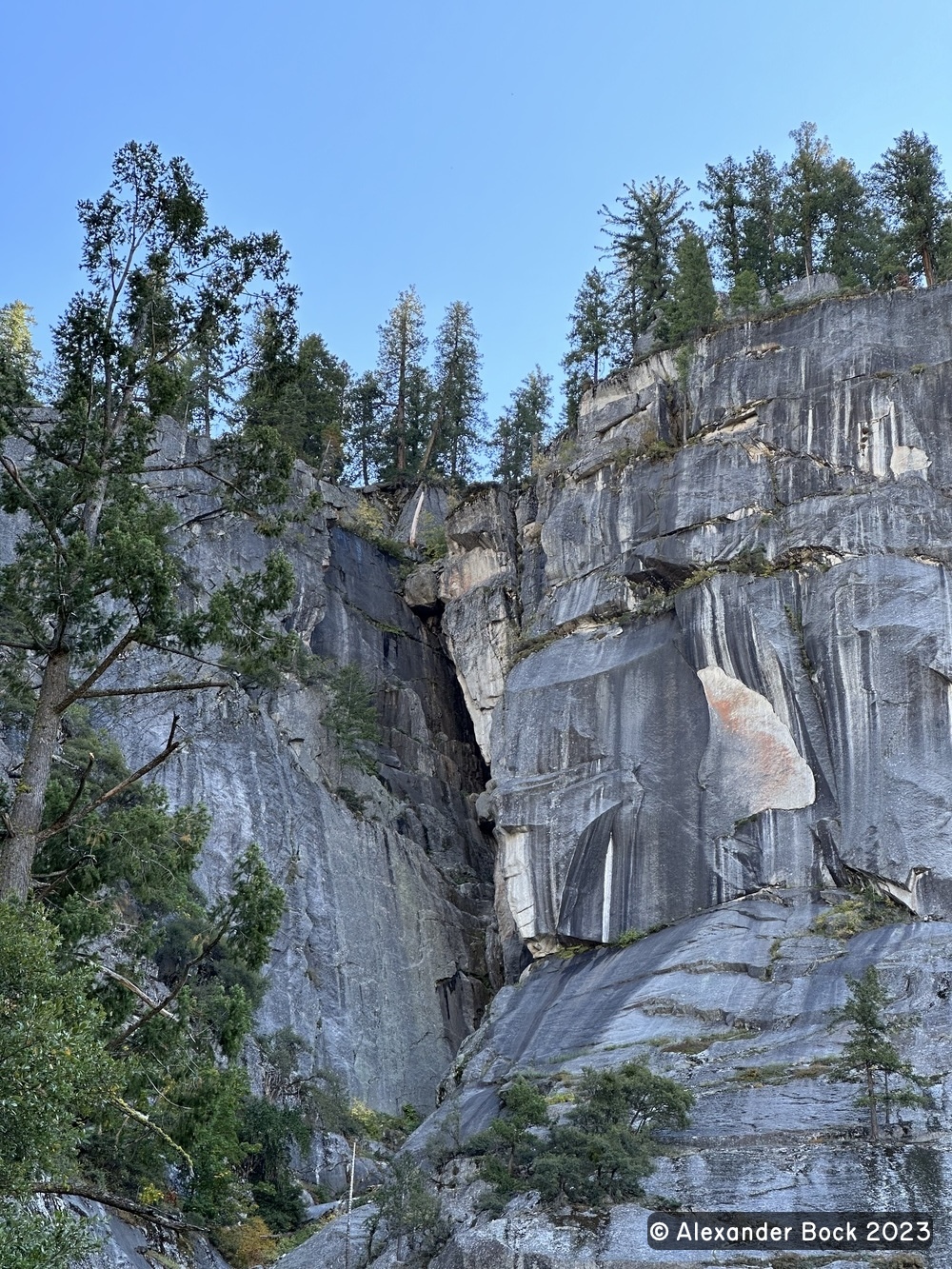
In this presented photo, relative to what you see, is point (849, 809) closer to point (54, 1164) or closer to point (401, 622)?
point (401, 622)

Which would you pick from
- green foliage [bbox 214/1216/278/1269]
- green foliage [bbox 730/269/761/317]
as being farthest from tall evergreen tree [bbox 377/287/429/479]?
green foliage [bbox 214/1216/278/1269]

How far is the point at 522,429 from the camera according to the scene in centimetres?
6375

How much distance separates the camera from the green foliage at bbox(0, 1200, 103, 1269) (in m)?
11.6

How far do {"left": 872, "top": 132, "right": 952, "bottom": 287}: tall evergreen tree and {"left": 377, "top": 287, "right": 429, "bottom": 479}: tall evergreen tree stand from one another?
21.3m

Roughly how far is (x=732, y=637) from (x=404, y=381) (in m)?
28.0

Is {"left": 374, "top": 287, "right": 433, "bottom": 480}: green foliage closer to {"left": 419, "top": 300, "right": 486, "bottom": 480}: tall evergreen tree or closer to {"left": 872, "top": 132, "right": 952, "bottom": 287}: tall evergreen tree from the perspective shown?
{"left": 419, "top": 300, "right": 486, "bottom": 480}: tall evergreen tree

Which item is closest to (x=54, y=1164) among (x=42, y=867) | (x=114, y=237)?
(x=42, y=867)

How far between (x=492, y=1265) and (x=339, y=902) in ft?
60.0

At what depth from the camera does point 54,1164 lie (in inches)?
499

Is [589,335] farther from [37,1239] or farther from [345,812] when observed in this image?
[37,1239]

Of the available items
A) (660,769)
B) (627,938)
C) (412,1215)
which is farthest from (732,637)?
(412,1215)

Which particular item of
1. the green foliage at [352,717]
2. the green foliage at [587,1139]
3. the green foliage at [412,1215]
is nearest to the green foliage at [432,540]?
the green foliage at [352,717]

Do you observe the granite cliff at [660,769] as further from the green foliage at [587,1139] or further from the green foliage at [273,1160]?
the green foliage at [273,1160]

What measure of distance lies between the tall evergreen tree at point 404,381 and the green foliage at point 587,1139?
37.3 metres
